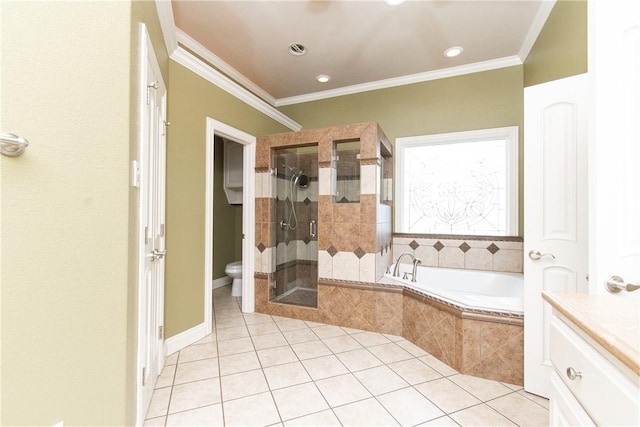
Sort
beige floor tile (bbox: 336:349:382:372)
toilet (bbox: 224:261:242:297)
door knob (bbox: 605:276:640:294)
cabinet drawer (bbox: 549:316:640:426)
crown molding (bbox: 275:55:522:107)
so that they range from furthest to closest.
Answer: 1. toilet (bbox: 224:261:242:297)
2. crown molding (bbox: 275:55:522:107)
3. beige floor tile (bbox: 336:349:382:372)
4. door knob (bbox: 605:276:640:294)
5. cabinet drawer (bbox: 549:316:640:426)

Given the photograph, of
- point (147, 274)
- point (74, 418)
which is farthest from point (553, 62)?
point (74, 418)

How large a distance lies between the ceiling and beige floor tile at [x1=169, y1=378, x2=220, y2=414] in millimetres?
2795

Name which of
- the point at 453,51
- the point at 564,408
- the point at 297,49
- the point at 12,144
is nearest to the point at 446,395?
the point at 564,408

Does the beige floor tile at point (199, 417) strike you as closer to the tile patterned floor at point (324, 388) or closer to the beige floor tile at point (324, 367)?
the tile patterned floor at point (324, 388)

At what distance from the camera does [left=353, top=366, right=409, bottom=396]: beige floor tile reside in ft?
5.60

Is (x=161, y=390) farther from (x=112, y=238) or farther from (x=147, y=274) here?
(x=112, y=238)

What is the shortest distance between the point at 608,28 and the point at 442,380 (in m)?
1.99

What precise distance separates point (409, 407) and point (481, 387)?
0.56 metres

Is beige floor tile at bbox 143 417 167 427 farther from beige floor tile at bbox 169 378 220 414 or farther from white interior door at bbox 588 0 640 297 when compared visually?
white interior door at bbox 588 0 640 297

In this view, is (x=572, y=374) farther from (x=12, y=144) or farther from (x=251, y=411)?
(x=12, y=144)

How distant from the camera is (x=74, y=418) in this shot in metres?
1.01

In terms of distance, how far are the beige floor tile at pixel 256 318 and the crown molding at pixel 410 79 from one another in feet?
9.61

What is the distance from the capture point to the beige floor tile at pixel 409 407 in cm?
145

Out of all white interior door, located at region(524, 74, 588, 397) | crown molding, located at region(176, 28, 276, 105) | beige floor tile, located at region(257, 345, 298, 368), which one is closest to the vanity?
white interior door, located at region(524, 74, 588, 397)
